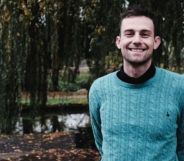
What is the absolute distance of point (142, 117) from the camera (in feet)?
6.39

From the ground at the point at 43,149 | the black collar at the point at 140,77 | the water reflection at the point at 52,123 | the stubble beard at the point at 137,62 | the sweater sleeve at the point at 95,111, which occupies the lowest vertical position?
the water reflection at the point at 52,123

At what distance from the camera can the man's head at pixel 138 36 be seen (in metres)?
1.98

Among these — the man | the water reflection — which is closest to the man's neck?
the man

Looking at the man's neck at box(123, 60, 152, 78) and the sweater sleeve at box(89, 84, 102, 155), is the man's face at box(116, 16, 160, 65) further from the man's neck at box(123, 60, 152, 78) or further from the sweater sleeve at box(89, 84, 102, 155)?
the sweater sleeve at box(89, 84, 102, 155)

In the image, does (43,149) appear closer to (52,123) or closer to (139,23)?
(52,123)

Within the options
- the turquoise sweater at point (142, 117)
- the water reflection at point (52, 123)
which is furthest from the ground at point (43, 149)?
the turquoise sweater at point (142, 117)

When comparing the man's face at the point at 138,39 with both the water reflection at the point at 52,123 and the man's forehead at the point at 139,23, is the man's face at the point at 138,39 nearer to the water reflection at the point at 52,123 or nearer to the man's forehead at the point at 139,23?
the man's forehead at the point at 139,23

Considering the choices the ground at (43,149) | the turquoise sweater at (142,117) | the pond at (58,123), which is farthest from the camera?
the pond at (58,123)

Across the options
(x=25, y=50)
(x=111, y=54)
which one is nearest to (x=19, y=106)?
(x=25, y=50)

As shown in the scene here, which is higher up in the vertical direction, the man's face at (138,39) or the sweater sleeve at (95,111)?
the man's face at (138,39)

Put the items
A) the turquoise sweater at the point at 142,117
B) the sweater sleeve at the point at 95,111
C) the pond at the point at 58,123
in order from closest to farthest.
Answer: the turquoise sweater at the point at 142,117 < the sweater sleeve at the point at 95,111 < the pond at the point at 58,123

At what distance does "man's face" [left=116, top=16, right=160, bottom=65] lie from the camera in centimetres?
197

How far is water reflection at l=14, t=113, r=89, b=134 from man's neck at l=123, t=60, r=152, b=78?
35.8ft

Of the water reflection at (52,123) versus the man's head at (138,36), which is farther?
the water reflection at (52,123)
